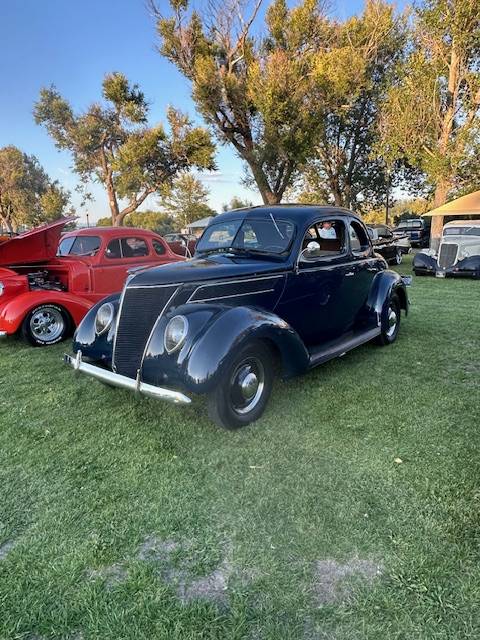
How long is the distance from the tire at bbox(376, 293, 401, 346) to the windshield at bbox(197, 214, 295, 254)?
2.02 m

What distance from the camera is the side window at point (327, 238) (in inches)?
179

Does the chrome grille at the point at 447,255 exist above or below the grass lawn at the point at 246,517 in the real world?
above

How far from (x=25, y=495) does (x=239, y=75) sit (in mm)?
19766

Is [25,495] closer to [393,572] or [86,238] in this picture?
[393,572]

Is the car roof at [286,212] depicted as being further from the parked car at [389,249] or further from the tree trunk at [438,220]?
the tree trunk at [438,220]

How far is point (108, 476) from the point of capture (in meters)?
2.91

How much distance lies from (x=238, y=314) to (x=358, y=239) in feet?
8.80

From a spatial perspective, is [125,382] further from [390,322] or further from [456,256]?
[456,256]

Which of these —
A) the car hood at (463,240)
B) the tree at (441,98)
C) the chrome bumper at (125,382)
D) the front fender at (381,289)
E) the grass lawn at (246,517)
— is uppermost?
the tree at (441,98)

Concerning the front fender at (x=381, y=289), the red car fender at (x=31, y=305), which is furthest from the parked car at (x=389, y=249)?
the red car fender at (x=31, y=305)

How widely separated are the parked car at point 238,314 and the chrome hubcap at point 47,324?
243 cm

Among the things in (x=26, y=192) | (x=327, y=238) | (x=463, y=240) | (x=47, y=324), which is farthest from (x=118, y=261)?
(x=26, y=192)

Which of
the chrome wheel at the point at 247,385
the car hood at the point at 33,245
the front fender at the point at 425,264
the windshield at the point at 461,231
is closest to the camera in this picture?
the chrome wheel at the point at 247,385

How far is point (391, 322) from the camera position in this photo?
5.91 meters
